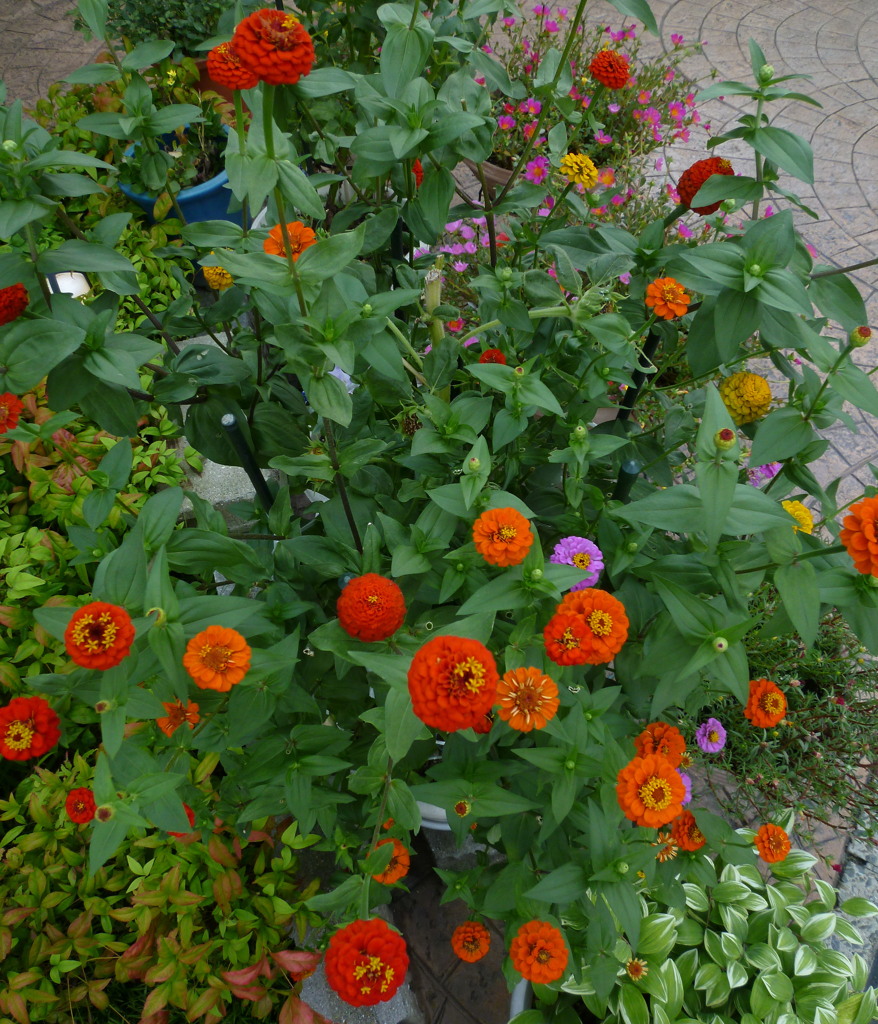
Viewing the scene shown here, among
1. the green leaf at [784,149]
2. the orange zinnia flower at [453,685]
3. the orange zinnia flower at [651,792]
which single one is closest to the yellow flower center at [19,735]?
the orange zinnia flower at [453,685]

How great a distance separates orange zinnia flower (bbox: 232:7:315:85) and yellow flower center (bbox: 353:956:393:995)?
108 centimetres

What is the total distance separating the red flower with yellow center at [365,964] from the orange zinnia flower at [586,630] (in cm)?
46

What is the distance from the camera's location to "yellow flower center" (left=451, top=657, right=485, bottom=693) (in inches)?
32.2

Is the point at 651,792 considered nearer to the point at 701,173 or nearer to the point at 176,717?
the point at 176,717

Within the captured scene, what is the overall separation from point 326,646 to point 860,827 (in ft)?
5.33

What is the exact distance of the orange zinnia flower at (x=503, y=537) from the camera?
979mm

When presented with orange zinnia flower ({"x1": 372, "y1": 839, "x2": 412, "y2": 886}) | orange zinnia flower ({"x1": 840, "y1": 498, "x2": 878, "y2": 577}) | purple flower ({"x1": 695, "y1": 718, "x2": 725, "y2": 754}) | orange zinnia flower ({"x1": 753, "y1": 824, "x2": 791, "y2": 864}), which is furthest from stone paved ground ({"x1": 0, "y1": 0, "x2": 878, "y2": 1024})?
orange zinnia flower ({"x1": 372, "y1": 839, "x2": 412, "y2": 886})

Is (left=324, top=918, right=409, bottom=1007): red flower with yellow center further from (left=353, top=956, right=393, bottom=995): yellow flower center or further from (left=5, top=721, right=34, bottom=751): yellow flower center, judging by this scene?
(left=5, top=721, right=34, bottom=751): yellow flower center

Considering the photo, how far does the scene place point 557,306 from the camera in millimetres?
1279

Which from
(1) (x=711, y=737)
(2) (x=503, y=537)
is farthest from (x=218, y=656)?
(1) (x=711, y=737)

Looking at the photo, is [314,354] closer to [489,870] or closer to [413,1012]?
[489,870]

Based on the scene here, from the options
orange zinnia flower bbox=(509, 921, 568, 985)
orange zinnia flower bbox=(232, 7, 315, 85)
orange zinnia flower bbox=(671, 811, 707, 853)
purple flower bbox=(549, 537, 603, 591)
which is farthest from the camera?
orange zinnia flower bbox=(671, 811, 707, 853)

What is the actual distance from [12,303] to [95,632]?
0.51 m

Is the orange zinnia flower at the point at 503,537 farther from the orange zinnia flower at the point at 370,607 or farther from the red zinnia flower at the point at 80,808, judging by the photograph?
the red zinnia flower at the point at 80,808
